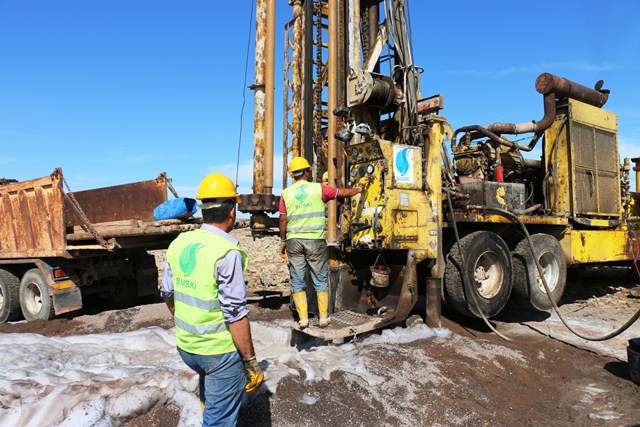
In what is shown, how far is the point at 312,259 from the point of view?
4980 millimetres

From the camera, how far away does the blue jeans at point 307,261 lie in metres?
4.96

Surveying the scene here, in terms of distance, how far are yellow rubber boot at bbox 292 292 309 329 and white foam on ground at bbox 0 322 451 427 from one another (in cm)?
39

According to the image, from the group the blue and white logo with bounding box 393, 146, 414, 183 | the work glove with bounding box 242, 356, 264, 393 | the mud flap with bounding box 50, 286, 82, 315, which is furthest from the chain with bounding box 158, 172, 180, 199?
the work glove with bounding box 242, 356, 264, 393

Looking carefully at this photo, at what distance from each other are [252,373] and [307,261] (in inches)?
102

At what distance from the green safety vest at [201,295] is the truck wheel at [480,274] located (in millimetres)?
3703

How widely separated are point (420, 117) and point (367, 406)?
3541 millimetres

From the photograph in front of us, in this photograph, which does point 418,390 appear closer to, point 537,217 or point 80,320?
point 537,217

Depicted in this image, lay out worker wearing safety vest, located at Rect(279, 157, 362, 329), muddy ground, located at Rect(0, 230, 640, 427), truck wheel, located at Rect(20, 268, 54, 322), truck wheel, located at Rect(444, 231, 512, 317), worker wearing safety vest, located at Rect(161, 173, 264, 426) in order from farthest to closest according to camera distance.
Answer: truck wheel, located at Rect(20, 268, 54, 322)
truck wheel, located at Rect(444, 231, 512, 317)
worker wearing safety vest, located at Rect(279, 157, 362, 329)
muddy ground, located at Rect(0, 230, 640, 427)
worker wearing safety vest, located at Rect(161, 173, 264, 426)

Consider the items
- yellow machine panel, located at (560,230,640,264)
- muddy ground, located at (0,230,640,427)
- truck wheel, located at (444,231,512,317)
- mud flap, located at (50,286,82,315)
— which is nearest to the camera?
muddy ground, located at (0,230,640,427)

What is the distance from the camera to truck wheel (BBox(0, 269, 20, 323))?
758cm

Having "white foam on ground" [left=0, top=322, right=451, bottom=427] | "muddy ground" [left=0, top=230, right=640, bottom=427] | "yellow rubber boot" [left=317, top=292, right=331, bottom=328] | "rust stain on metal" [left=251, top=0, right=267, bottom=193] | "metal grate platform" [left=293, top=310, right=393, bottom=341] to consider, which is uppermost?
"rust stain on metal" [left=251, top=0, right=267, bottom=193]

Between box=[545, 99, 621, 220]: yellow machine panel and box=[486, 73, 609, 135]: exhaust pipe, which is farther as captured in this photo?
box=[545, 99, 621, 220]: yellow machine panel

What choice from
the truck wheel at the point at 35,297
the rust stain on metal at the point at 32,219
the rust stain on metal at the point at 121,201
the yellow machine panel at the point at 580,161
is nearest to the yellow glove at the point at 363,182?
the rust stain on metal at the point at 121,201

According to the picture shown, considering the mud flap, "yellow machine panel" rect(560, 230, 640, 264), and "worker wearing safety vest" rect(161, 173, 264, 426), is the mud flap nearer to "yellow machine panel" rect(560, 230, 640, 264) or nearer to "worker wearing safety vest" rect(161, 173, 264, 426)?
"worker wearing safety vest" rect(161, 173, 264, 426)
